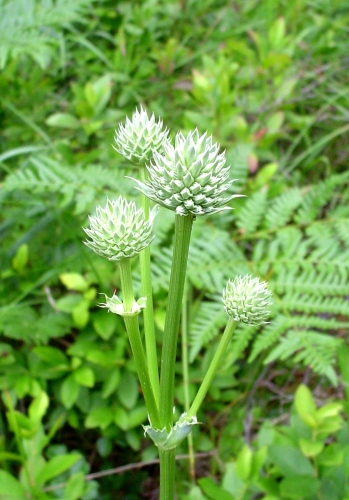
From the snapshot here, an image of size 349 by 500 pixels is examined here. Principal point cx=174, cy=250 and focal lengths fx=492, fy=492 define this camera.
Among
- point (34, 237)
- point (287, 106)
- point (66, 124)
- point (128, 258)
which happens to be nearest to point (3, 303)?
point (34, 237)

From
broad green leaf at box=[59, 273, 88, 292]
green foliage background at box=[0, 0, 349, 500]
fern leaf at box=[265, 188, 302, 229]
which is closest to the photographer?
green foliage background at box=[0, 0, 349, 500]

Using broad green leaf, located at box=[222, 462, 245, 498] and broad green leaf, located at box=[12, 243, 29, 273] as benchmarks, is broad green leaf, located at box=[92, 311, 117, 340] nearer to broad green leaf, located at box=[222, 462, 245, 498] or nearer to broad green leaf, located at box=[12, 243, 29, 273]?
broad green leaf, located at box=[12, 243, 29, 273]

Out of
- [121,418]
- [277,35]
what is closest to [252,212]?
[121,418]

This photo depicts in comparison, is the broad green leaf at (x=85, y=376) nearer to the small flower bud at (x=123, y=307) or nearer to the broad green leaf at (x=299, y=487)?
the broad green leaf at (x=299, y=487)

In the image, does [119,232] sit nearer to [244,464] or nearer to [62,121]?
[244,464]

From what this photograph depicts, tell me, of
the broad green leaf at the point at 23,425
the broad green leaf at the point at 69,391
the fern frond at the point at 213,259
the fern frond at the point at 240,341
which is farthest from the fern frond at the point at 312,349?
the broad green leaf at the point at 23,425

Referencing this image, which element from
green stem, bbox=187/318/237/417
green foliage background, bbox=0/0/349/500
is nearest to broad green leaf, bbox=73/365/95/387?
green foliage background, bbox=0/0/349/500
